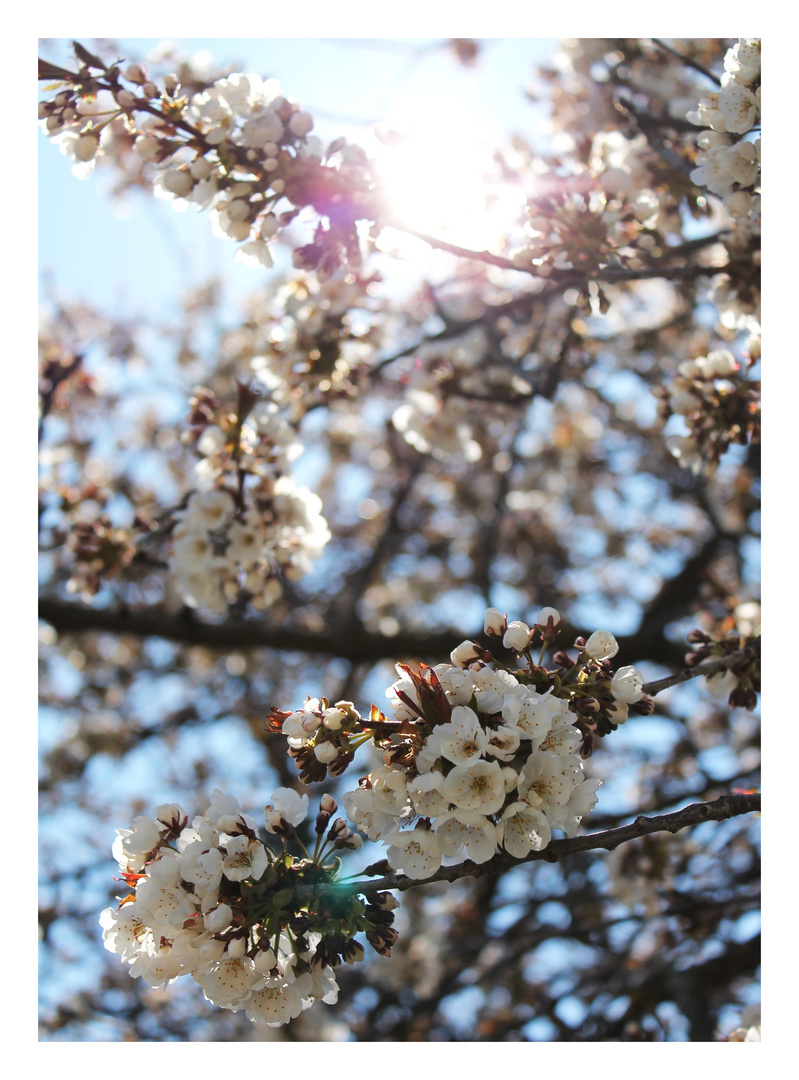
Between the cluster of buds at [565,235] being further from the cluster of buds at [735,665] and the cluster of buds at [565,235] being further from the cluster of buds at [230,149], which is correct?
the cluster of buds at [735,665]

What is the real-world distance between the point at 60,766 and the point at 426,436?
4.02 metres

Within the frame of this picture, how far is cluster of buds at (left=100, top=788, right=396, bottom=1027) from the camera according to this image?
1.46 meters

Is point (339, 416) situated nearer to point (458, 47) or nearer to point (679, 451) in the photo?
point (458, 47)

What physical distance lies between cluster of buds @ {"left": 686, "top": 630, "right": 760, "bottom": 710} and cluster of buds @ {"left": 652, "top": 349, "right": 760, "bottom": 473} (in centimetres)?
75

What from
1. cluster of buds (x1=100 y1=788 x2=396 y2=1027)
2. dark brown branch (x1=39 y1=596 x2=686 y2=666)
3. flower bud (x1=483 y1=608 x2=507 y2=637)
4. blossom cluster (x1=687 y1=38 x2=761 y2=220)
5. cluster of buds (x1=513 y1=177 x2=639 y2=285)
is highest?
blossom cluster (x1=687 y1=38 x2=761 y2=220)

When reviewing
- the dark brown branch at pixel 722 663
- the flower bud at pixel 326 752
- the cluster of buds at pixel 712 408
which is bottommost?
the dark brown branch at pixel 722 663

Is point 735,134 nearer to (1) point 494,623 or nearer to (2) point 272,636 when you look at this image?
(1) point 494,623

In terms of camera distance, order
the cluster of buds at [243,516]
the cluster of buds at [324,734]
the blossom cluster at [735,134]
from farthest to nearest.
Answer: the cluster of buds at [243,516] < the blossom cluster at [735,134] < the cluster of buds at [324,734]

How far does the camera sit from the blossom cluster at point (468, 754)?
1.35 m

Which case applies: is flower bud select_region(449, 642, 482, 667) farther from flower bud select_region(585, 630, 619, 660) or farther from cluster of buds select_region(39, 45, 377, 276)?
cluster of buds select_region(39, 45, 377, 276)

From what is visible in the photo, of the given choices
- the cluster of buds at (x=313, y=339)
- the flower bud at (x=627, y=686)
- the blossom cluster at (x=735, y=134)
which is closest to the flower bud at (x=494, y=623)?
the flower bud at (x=627, y=686)

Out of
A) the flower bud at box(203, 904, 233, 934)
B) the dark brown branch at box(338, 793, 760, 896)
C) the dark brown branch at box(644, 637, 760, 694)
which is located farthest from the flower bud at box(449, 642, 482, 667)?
the flower bud at box(203, 904, 233, 934)

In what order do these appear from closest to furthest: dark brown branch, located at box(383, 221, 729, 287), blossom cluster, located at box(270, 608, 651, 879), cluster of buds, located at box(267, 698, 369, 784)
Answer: blossom cluster, located at box(270, 608, 651, 879) < cluster of buds, located at box(267, 698, 369, 784) < dark brown branch, located at box(383, 221, 729, 287)

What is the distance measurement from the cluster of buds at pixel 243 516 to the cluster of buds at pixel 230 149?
817 millimetres
